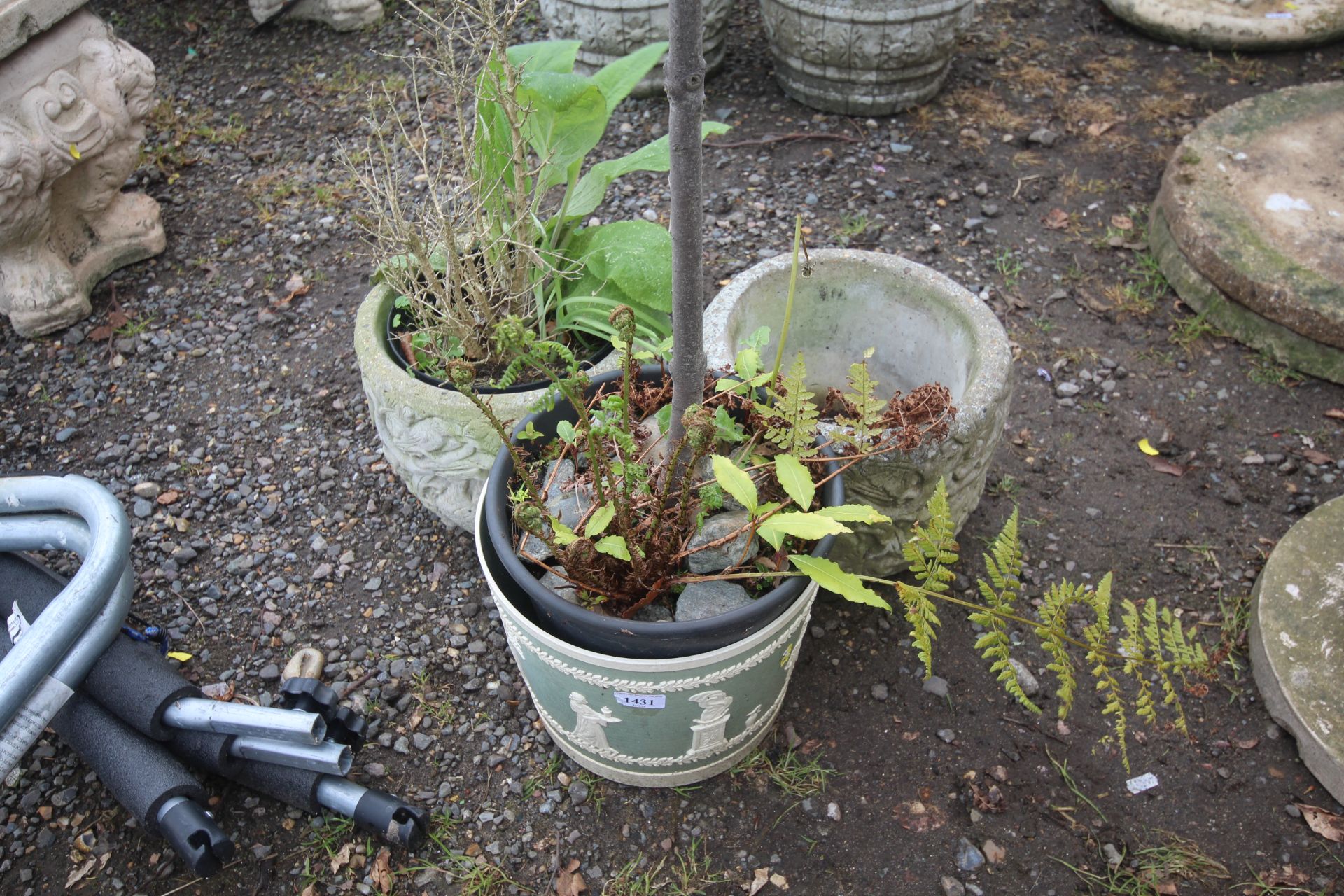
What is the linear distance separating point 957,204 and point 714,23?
1238 millimetres

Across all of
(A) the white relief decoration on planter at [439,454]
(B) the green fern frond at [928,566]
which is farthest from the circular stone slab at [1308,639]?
(A) the white relief decoration on planter at [439,454]

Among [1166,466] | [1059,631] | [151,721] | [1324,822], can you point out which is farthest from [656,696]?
[1166,466]

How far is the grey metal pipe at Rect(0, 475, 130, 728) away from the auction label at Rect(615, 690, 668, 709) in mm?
971

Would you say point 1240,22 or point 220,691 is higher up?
point 1240,22

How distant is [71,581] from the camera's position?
166 cm

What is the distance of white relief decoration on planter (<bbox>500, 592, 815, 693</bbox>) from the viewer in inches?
61.7

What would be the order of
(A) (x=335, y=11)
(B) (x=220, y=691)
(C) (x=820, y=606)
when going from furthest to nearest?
(A) (x=335, y=11) < (C) (x=820, y=606) < (B) (x=220, y=691)

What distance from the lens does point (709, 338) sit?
6.48ft

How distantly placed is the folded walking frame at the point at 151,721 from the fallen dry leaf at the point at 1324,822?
1.83m

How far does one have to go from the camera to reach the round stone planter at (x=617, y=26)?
352 centimetres

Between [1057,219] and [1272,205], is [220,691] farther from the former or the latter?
[1272,205]

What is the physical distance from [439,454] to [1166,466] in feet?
6.47

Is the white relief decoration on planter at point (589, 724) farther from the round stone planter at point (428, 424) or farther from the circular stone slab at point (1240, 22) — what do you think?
the circular stone slab at point (1240, 22)

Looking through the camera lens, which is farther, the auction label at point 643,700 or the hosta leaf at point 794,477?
the auction label at point 643,700
